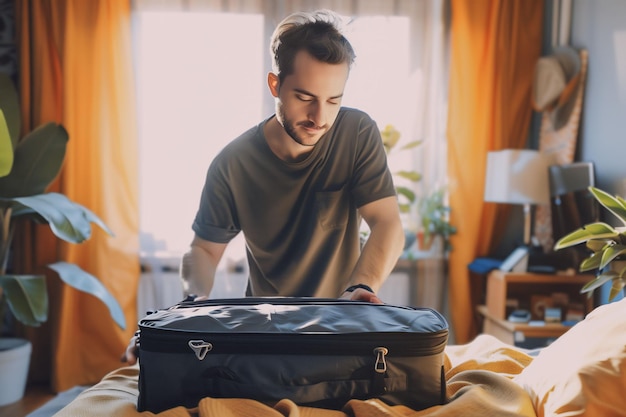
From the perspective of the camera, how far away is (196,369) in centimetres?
95

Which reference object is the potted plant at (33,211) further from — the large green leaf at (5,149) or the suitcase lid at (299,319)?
the suitcase lid at (299,319)

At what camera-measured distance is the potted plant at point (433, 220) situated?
3434 mm

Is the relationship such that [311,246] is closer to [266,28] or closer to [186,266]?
[186,266]

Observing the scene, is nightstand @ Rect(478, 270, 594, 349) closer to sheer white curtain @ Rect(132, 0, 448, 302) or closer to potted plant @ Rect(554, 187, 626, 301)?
sheer white curtain @ Rect(132, 0, 448, 302)

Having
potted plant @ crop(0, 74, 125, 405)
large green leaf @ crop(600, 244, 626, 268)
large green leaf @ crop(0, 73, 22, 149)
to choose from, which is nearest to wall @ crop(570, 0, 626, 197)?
large green leaf @ crop(600, 244, 626, 268)

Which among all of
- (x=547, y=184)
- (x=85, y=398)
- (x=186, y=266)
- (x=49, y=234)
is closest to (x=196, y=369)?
(x=85, y=398)

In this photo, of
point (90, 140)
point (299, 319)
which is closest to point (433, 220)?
point (90, 140)

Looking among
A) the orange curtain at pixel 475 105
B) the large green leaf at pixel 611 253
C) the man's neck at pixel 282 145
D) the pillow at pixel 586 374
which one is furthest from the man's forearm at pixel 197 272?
the orange curtain at pixel 475 105

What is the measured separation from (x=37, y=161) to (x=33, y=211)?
0.23 meters

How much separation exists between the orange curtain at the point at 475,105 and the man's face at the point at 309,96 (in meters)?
2.19

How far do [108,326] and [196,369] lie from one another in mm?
2662

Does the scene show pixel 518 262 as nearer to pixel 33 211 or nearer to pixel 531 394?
pixel 531 394

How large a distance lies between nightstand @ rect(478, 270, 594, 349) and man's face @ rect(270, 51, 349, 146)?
73.4 inches

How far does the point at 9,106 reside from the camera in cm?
289
